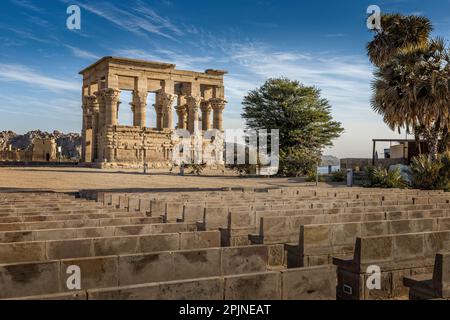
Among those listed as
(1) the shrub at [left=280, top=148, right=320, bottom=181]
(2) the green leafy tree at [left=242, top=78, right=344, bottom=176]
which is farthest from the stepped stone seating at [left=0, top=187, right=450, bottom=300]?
(2) the green leafy tree at [left=242, top=78, right=344, bottom=176]

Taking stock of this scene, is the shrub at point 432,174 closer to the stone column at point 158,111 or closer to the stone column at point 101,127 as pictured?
the stone column at point 101,127

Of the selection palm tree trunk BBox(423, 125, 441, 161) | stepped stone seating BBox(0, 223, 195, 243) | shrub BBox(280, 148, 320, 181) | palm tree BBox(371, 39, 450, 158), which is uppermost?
palm tree BBox(371, 39, 450, 158)

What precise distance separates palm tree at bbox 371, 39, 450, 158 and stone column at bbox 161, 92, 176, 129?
33936mm

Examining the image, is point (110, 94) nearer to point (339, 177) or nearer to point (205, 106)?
point (205, 106)

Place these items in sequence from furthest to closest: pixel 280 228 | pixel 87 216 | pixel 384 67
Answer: pixel 384 67, pixel 87 216, pixel 280 228

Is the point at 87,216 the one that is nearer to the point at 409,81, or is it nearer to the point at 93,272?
the point at 93,272

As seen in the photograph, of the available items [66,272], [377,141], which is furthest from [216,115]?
[66,272]

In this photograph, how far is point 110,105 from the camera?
5078 centimetres

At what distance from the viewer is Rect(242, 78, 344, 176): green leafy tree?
44.9 m

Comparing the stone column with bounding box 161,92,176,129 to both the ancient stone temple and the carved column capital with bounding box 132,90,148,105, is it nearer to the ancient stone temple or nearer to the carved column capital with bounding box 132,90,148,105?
the ancient stone temple

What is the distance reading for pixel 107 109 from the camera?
51000 mm

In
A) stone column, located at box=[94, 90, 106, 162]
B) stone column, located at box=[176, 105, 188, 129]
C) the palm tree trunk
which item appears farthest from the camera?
stone column, located at box=[176, 105, 188, 129]

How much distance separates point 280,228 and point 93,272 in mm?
3262

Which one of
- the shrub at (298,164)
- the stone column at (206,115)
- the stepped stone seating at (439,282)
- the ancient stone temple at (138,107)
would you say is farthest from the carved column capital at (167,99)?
the stepped stone seating at (439,282)
